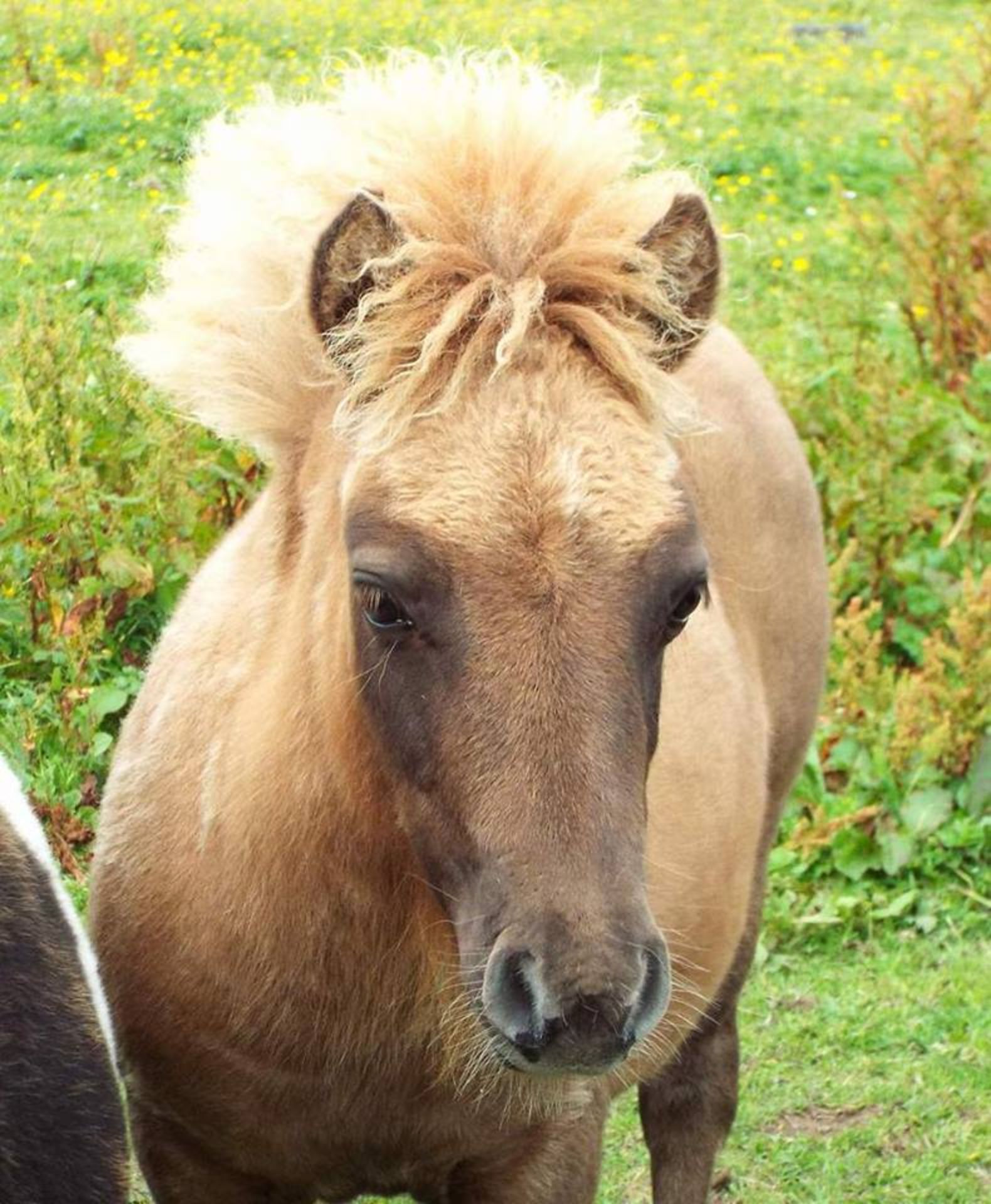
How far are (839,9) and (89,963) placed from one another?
1488 cm

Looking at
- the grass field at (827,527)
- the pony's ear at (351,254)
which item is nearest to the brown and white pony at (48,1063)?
the pony's ear at (351,254)

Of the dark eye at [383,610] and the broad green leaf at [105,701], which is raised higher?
the dark eye at [383,610]

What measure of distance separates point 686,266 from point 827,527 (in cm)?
456

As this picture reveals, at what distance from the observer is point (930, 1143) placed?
5.48m

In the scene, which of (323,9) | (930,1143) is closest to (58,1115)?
(930,1143)

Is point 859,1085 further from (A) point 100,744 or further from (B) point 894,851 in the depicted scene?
(A) point 100,744

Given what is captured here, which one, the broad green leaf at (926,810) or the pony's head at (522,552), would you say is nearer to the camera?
the pony's head at (522,552)

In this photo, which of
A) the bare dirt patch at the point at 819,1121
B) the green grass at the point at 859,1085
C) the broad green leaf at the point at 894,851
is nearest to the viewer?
the green grass at the point at 859,1085

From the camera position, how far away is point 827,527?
762 cm

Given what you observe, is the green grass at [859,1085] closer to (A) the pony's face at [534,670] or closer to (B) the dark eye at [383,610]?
(A) the pony's face at [534,670]

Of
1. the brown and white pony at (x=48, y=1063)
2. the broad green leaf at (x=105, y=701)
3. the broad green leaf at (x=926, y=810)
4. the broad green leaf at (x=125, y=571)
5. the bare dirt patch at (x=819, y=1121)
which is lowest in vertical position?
the bare dirt patch at (x=819, y=1121)

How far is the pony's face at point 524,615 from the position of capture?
8.70 ft

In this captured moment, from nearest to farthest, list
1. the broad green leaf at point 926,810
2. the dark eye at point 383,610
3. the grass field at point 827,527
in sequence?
the dark eye at point 383,610 < the grass field at point 827,527 < the broad green leaf at point 926,810

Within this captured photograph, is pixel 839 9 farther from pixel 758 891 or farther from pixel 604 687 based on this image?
pixel 604 687
